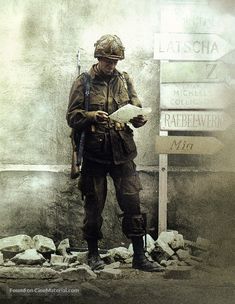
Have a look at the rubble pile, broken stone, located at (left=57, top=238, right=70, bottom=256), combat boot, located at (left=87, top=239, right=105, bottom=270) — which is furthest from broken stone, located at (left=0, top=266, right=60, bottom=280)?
combat boot, located at (left=87, top=239, right=105, bottom=270)

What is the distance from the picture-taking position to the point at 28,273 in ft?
16.1

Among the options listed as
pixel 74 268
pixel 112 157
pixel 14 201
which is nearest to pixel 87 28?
pixel 112 157

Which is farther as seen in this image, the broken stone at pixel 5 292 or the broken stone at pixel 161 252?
the broken stone at pixel 161 252

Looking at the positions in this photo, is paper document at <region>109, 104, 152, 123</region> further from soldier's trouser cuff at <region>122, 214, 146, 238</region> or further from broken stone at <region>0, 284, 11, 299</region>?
broken stone at <region>0, 284, 11, 299</region>

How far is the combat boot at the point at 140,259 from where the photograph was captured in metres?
4.99

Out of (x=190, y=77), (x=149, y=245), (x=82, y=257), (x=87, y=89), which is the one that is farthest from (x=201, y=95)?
(x=82, y=257)

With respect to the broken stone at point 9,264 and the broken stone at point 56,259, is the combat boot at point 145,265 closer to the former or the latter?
the broken stone at point 56,259

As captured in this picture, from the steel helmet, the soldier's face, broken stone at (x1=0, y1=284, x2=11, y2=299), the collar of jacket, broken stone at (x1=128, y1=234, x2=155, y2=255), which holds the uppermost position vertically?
the steel helmet

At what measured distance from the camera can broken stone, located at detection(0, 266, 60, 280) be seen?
4.88 meters

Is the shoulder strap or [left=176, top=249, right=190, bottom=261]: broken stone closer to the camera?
the shoulder strap

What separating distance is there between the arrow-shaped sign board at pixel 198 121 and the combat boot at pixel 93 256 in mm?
1283

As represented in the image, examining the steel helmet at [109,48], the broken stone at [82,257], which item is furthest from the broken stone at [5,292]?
the steel helmet at [109,48]

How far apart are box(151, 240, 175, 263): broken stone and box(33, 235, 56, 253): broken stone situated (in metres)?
0.97

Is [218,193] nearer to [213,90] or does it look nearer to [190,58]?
[213,90]
